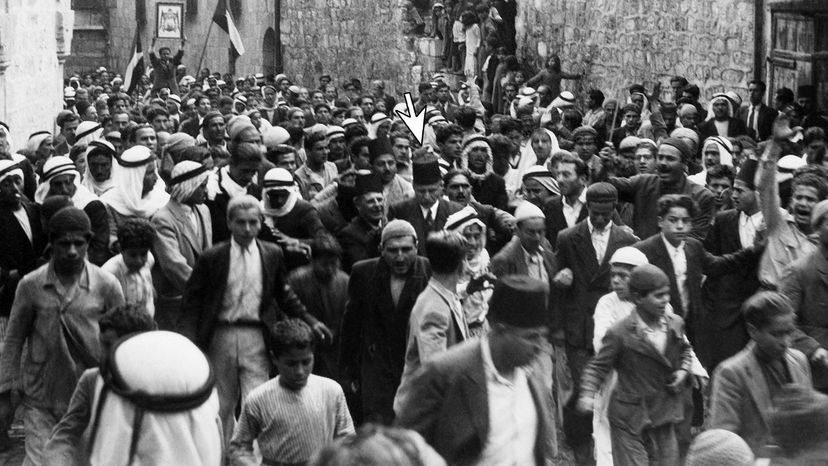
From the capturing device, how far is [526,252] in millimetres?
9117

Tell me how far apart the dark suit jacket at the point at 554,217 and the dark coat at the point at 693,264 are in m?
1.16

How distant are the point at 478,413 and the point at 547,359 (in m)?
2.45

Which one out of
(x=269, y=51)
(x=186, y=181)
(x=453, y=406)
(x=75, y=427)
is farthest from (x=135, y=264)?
(x=269, y=51)

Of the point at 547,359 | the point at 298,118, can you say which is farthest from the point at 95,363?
the point at 298,118

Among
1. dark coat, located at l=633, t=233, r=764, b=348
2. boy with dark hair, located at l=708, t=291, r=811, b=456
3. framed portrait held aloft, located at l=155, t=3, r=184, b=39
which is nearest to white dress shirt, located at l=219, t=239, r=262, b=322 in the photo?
dark coat, located at l=633, t=233, r=764, b=348

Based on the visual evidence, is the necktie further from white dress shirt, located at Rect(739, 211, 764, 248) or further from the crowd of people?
white dress shirt, located at Rect(739, 211, 764, 248)

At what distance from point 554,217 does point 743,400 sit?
14.1ft

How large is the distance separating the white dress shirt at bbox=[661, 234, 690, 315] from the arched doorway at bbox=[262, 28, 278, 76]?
1101 inches

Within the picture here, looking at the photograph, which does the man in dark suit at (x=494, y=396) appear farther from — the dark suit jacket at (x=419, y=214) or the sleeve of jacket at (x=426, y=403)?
the dark suit jacket at (x=419, y=214)

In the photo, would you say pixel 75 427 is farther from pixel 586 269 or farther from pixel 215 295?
pixel 586 269

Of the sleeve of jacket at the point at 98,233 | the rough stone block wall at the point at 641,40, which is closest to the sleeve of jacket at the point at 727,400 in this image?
the sleeve of jacket at the point at 98,233

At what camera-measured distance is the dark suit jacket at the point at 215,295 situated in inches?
322

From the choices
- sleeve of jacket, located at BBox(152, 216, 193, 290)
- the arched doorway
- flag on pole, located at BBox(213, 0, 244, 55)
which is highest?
flag on pole, located at BBox(213, 0, 244, 55)

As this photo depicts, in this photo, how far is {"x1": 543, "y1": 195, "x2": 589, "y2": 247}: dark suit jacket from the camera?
409 inches
